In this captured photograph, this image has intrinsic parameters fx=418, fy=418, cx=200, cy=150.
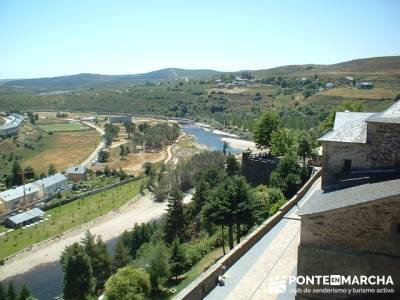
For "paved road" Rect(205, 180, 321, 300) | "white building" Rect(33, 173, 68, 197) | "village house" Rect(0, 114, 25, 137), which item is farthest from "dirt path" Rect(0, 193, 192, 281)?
"village house" Rect(0, 114, 25, 137)

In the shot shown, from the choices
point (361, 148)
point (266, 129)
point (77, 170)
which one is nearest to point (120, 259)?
point (266, 129)

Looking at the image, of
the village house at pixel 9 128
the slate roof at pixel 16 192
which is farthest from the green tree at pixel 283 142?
the village house at pixel 9 128

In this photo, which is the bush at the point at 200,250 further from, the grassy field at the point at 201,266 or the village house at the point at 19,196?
the village house at the point at 19,196

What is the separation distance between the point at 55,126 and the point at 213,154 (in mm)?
103523

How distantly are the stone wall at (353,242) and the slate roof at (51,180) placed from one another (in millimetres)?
66304

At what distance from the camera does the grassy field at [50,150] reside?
99.2 m

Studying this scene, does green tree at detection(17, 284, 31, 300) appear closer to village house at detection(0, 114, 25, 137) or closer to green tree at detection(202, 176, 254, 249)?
green tree at detection(202, 176, 254, 249)

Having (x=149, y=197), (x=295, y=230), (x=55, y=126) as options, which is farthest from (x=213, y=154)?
(x=55, y=126)

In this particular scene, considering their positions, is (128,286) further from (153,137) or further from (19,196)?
(153,137)

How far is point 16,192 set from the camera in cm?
6900

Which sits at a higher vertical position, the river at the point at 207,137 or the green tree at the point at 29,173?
the green tree at the point at 29,173

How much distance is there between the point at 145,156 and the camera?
107312 millimetres

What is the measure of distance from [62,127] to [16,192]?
301ft

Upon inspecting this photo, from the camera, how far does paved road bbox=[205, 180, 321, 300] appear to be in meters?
16.5
